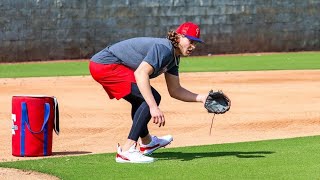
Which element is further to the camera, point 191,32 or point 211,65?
point 211,65

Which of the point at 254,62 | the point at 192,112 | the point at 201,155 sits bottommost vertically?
the point at 254,62

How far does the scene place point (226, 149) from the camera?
440 inches

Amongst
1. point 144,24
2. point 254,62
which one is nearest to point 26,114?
point 254,62

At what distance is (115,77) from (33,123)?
1207mm

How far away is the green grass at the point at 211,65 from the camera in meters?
22.6

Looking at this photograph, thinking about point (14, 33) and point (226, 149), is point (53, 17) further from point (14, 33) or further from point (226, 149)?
point (226, 149)

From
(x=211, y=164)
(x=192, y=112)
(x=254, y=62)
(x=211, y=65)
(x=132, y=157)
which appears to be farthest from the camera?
(x=254, y=62)

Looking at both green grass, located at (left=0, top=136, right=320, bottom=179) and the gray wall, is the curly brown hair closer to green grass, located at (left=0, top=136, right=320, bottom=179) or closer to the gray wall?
green grass, located at (left=0, top=136, right=320, bottom=179)

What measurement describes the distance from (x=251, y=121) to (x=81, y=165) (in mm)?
4618

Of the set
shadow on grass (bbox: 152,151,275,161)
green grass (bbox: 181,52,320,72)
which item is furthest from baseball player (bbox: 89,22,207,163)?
green grass (bbox: 181,52,320,72)

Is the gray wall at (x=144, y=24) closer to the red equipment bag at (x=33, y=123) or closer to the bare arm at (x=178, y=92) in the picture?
the red equipment bag at (x=33, y=123)

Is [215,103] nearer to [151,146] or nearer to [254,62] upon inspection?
[151,146]

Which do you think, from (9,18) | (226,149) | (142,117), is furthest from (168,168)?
(9,18)

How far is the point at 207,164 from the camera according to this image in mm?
9914
